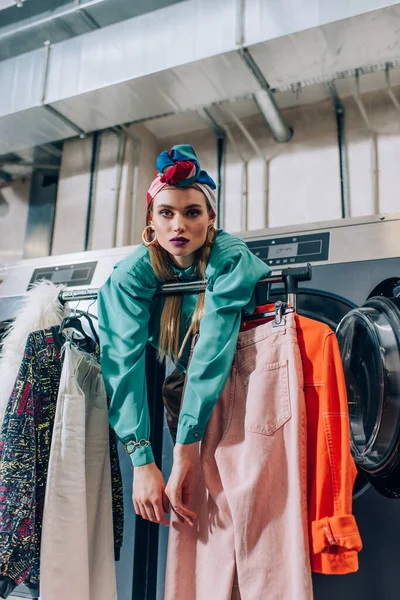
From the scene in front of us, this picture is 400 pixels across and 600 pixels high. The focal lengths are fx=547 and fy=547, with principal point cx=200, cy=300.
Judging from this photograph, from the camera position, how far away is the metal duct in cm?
198

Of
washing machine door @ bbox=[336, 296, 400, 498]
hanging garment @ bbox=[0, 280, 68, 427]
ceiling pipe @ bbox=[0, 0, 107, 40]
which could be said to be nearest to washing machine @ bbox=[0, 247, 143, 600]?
hanging garment @ bbox=[0, 280, 68, 427]

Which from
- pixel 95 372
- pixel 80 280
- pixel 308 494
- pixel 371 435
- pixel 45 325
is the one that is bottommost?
pixel 308 494

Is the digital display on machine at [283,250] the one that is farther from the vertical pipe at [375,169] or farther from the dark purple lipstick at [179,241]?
the vertical pipe at [375,169]

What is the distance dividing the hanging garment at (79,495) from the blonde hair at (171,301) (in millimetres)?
224

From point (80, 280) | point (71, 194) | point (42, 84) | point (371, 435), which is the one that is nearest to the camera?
point (371, 435)

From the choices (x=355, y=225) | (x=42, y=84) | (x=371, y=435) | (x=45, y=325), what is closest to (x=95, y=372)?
(x=45, y=325)

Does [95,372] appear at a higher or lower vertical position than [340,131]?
lower

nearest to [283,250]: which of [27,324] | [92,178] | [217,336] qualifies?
[217,336]

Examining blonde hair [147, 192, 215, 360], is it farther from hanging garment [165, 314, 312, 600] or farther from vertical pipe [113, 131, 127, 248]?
vertical pipe [113, 131, 127, 248]

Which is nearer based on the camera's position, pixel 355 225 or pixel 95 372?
pixel 95 372

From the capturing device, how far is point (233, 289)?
120 centimetres

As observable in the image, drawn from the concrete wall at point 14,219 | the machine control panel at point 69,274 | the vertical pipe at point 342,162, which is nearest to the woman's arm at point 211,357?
the machine control panel at point 69,274

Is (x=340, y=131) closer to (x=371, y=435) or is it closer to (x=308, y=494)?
(x=371, y=435)

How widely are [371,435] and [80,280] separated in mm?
1191
